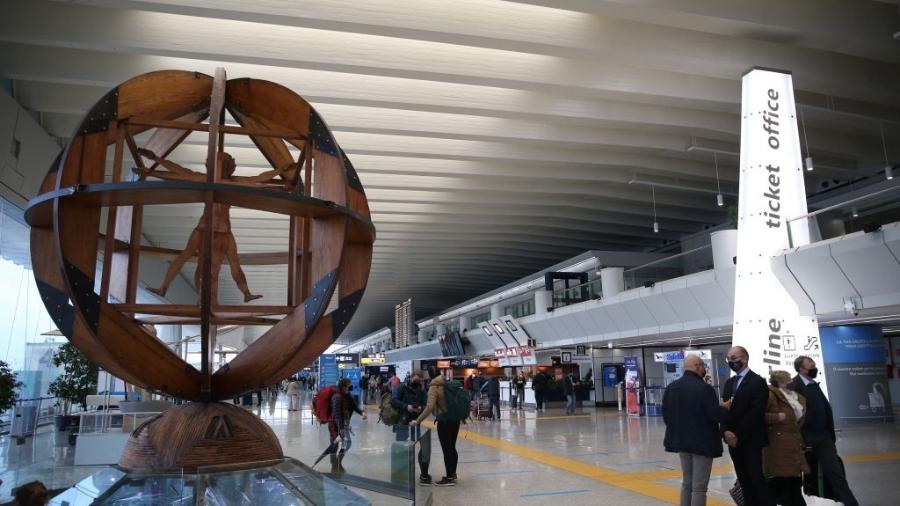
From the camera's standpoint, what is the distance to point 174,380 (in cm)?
351

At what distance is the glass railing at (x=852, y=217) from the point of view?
1122cm

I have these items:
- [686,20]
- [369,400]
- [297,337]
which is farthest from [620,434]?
[369,400]

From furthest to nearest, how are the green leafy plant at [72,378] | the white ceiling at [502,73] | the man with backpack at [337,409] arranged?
the green leafy plant at [72,378] → the man with backpack at [337,409] → the white ceiling at [502,73]

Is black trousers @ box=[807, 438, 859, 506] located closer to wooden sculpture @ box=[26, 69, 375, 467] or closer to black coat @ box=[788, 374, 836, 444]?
black coat @ box=[788, 374, 836, 444]

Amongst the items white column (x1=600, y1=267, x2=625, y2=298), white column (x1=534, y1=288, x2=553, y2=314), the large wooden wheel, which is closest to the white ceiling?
white column (x1=600, y1=267, x2=625, y2=298)

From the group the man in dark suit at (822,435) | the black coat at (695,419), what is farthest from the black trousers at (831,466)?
the black coat at (695,419)

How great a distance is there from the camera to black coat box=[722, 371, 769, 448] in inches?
218

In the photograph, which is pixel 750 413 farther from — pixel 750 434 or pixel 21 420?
pixel 21 420

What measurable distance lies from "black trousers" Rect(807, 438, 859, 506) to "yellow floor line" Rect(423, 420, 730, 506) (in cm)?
122

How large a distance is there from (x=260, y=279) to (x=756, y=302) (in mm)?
26980

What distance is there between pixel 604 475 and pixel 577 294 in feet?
49.1

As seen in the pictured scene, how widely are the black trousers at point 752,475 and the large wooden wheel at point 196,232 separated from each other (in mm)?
3803

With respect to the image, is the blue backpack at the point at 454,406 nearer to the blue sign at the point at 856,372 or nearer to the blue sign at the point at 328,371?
the blue sign at the point at 856,372

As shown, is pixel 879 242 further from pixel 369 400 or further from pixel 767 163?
pixel 369 400
